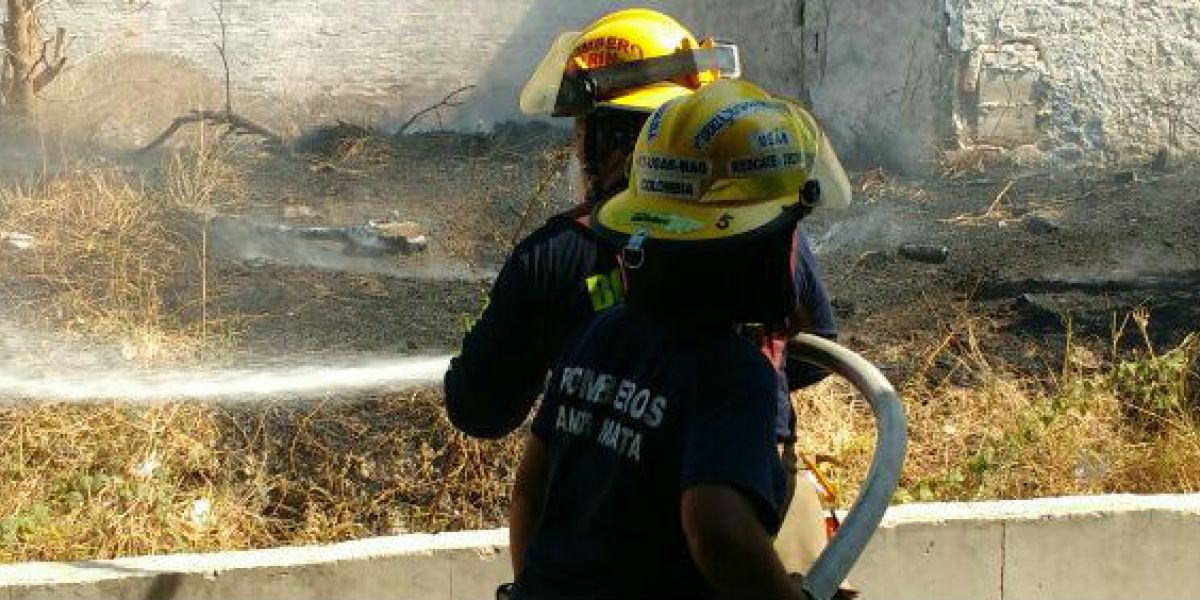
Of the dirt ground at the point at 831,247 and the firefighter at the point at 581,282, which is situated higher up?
the firefighter at the point at 581,282

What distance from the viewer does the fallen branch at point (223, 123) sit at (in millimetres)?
14211

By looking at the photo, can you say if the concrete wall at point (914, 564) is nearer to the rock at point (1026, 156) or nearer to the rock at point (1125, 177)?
the rock at point (1125, 177)

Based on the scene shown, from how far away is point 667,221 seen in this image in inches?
94.8

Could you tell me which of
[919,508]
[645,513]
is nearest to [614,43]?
[645,513]

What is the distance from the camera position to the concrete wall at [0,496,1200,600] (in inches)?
184

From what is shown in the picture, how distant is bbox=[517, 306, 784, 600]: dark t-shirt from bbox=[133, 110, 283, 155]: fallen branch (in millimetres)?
12110

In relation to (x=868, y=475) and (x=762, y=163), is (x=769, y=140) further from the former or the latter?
(x=868, y=475)

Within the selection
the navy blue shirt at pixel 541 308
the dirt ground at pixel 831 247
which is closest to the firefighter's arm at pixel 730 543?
the navy blue shirt at pixel 541 308

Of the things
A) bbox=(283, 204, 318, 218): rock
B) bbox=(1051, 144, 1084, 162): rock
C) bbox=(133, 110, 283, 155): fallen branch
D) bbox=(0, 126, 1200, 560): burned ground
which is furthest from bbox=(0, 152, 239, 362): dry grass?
bbox=(1051, 144, 1084, 162): rock

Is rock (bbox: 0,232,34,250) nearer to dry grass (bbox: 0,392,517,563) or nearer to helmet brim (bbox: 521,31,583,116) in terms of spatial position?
dry grass (bbox: 0,392,517,563)

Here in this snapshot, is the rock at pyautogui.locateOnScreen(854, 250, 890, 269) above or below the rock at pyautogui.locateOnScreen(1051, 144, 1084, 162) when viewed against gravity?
above

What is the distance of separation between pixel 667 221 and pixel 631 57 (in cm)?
109

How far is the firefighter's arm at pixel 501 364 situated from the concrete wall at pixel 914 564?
1.69 m

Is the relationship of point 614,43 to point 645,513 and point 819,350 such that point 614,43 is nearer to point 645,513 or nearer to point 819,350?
point 819,350
